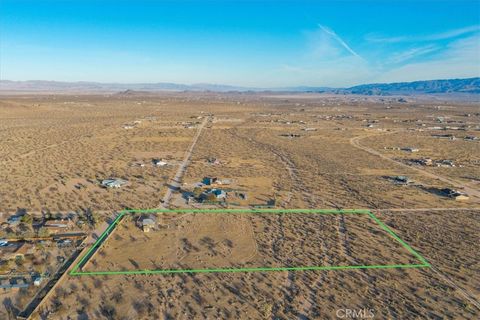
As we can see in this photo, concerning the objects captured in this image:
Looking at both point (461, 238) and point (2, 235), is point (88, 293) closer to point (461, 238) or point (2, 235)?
point (2, 235)

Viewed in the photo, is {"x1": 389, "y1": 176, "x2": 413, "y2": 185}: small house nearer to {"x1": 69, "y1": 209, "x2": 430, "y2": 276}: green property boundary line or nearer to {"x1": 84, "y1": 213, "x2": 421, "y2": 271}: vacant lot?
{"x1": 69, "y1": 209, "x2": 430, "y2": 276}: green property boundary line

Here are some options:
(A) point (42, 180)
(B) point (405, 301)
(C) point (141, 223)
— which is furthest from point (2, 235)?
(B) point (405, 301)

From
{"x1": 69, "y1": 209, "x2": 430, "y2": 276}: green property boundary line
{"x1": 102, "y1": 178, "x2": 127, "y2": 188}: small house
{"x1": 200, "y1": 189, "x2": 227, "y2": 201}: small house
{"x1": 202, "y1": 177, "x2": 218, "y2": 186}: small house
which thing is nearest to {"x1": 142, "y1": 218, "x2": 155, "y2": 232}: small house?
{"x1": 69, "y1": 209, "x2": 430, "y2": 276}: green property boundary line

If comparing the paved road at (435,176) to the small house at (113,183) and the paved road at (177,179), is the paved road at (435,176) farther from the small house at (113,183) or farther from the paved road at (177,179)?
the small house at (113,183)

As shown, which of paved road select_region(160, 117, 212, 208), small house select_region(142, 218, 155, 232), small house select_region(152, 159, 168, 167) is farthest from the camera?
small house select_region(152, 159, 168, 167)

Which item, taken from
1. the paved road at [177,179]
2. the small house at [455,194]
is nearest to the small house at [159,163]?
the paved road at [177,179]
